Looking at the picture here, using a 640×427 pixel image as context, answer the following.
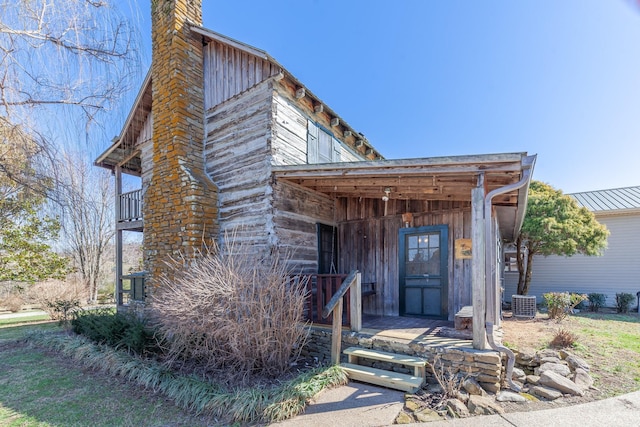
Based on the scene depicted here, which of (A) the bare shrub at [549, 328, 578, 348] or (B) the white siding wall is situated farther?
(B) the white siding wall

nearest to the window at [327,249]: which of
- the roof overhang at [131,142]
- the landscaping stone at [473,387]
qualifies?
the landscaping stone at [473,387]

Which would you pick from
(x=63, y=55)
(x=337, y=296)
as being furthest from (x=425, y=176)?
(x=63, y=55)

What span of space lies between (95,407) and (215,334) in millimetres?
1688

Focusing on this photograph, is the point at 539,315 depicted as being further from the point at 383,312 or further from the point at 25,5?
the point at 25,5

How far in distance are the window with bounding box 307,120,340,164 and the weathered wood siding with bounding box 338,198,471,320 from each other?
1.28 metres

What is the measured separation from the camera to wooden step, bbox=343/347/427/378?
14.2 feet

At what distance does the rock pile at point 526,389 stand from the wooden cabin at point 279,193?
133cm

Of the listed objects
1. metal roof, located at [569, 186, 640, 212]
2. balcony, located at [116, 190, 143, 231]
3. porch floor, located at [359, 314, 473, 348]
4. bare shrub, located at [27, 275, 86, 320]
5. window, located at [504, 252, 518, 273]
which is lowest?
bare shrub, located at [27, 275, 86, 320]

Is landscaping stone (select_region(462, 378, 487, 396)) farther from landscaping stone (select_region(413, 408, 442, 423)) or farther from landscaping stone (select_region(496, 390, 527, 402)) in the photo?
landscaping stone (select_region(413, 408, 442, 423))

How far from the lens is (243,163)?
6770mm

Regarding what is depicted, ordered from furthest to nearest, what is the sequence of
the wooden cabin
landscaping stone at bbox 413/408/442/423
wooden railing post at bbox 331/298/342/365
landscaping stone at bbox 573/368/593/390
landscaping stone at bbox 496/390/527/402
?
the wooden cabin → wooden railing post at bbox 331/298/342/365 → landscaping stone at bbox 573/368/593/390 → landscaping stone at bbox 496/390/527/402 → landscaping stone at bbox 413/408/442/423

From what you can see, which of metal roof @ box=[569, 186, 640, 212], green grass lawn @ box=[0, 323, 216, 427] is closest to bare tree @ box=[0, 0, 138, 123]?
green grass lawn @ box=[0, 323, 216, 427]

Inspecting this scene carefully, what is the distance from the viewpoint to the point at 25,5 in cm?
305

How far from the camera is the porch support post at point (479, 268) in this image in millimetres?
4303
